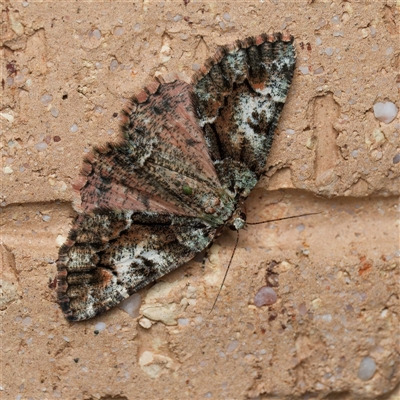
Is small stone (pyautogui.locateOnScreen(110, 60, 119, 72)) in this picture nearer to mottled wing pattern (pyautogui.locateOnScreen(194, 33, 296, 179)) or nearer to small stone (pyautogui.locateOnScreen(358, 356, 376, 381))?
mottled wing pattern (pyautogui.locateOnScreen(194, 33, 296, 179))

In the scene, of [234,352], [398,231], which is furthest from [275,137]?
[234,352]

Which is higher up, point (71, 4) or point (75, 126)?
point (71, 4)

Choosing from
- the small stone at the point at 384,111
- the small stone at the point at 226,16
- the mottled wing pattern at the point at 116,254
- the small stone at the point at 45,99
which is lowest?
the mottled wing pattern at the point at 116,254

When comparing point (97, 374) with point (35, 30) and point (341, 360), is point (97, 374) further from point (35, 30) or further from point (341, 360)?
point (35, 30)

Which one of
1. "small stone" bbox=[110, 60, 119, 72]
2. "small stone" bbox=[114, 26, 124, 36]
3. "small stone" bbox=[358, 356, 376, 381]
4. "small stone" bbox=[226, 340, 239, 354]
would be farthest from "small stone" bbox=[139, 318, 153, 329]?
"small stone" bbox=[114, 26, 124, 36]

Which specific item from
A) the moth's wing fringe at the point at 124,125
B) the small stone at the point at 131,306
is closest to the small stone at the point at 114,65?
the moth's wing fringe at the point at 124,125

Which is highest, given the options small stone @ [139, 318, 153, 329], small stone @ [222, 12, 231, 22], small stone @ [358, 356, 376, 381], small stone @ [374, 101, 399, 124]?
small stone @ [222, 12, 231, 22]

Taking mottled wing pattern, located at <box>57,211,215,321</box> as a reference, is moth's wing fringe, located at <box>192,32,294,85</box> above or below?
above

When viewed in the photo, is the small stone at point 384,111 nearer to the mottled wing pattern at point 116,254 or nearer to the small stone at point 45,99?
the mottled wing pattern at point 116,254
